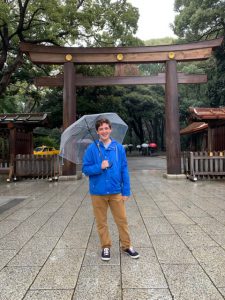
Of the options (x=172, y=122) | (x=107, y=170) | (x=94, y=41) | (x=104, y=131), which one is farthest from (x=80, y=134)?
(x=94, y=41)

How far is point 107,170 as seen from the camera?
12.3 feet

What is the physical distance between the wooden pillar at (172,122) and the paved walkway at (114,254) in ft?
18.0

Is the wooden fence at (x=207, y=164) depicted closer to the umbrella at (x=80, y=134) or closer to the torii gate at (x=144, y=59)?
the torii gate at (x=144, y=59)

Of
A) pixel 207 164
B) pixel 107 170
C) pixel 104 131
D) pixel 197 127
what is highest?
pixel 197 127

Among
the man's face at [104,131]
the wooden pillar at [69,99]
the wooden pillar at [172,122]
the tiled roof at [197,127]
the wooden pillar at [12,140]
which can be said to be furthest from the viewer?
the tiled roof at [197,127]

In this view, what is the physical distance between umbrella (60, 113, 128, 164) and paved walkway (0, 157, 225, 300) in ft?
4.33

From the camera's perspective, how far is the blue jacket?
373 centimetres

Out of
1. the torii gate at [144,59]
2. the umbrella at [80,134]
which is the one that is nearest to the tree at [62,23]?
the torii gate at [144,59]

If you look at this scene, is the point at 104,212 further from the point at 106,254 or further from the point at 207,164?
the point at 207,164

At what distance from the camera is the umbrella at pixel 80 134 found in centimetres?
471

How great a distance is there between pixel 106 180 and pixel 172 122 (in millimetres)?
9848

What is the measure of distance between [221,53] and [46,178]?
55.6ft

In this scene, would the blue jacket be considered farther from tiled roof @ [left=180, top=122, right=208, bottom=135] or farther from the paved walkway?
tiled roof @ [left=180, top=122, right=208, bottom=135]

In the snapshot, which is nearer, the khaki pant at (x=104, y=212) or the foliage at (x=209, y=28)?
the khaki pant at (x=104, y=212)
